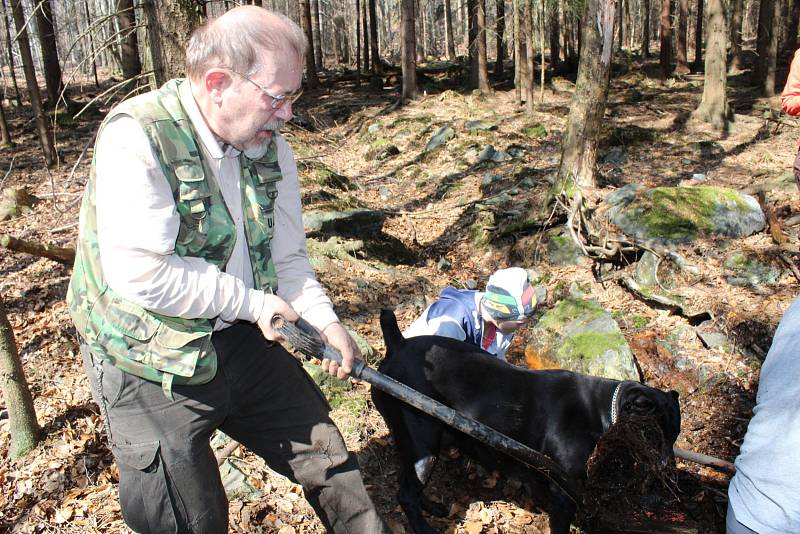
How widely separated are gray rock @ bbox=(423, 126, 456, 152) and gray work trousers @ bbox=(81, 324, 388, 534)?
503 inches

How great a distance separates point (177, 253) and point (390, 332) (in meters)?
1.77

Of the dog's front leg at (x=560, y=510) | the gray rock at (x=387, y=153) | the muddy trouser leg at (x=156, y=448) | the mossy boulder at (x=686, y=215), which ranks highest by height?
the muddy trouser leg at (x=156, y=448)

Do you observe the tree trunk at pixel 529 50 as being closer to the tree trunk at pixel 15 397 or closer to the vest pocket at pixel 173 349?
the tree trunk at pixel 15 397

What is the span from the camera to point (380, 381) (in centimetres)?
241

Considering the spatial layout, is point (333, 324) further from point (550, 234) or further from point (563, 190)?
point (563, 190)

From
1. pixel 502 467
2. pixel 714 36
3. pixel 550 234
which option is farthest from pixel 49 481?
pixel 714 36

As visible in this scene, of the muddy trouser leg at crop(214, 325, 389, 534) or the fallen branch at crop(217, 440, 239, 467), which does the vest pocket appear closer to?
the muddy trouser leg at crop(214, 325, 389, 534)

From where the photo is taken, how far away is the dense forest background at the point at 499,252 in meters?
3.79

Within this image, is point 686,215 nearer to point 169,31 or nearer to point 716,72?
point 169,31

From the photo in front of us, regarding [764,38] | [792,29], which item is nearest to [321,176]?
[764,38]

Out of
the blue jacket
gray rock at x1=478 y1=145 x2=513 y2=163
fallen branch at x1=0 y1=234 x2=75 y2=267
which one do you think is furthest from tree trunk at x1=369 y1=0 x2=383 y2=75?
the blue jacket

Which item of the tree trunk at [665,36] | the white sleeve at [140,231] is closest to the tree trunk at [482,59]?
the tree trunk at [665,36]

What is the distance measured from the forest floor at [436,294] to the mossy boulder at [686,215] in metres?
0.20

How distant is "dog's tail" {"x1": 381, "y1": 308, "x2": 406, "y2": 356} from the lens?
358 cm
